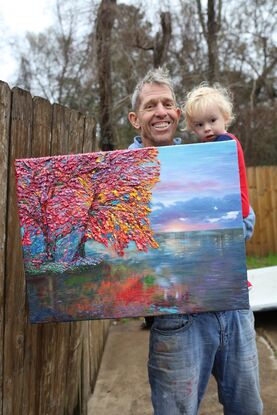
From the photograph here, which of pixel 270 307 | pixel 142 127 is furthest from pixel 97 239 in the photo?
pixel 270 307

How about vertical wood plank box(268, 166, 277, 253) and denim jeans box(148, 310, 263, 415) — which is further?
vertical wood plank box(268, 166, 277, 253)

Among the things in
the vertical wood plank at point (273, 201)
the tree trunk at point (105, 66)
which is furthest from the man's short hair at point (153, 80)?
the vertical wood plank at point (273, 201)

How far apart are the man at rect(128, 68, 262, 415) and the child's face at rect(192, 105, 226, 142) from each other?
0.39 feet

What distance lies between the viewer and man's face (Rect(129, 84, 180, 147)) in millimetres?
1678

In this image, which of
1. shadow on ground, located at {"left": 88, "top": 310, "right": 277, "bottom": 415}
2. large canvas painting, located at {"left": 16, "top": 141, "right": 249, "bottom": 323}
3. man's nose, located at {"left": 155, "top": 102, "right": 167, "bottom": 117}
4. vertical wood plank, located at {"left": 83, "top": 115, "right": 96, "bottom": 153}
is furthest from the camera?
shadow on ground, located at {"left": 88, "top": 310, "right": 277, "bottom": 415}

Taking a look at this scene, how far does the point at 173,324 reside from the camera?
151 centimetres

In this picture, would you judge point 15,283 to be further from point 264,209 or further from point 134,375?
point 264,209

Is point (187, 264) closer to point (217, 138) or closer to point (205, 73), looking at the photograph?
point (217, 138)

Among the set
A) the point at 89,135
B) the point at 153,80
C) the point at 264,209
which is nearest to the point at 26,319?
the point at 153,80

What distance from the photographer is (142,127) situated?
5.65 feet

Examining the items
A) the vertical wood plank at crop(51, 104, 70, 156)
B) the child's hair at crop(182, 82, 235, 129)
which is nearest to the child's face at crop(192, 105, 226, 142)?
the child's hair at crop(182, 82, 235, 129)

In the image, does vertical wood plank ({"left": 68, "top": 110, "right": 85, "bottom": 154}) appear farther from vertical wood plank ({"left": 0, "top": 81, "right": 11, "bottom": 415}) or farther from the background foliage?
A: the background foliage

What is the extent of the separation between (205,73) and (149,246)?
893 cm

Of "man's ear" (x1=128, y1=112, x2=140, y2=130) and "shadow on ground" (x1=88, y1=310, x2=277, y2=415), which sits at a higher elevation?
"man's ear" (x1=128, y1=112, x2=140, y2=130)
